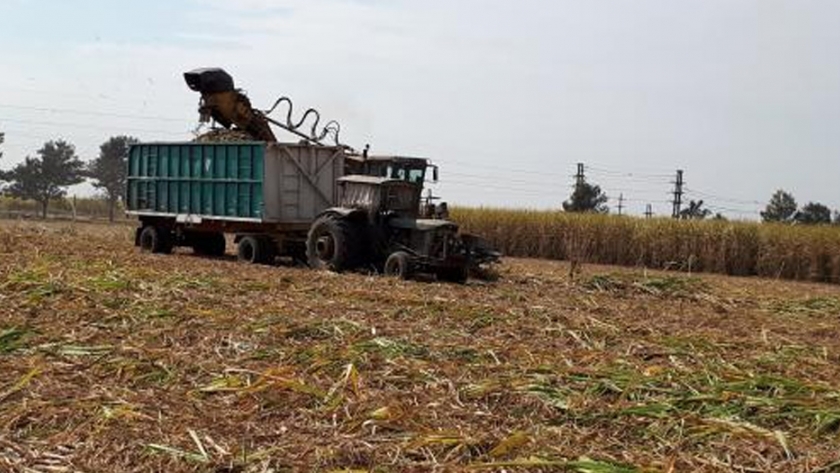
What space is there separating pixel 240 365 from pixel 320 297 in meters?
4.95

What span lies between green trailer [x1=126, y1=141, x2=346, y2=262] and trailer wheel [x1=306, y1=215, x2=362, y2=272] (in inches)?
61.7

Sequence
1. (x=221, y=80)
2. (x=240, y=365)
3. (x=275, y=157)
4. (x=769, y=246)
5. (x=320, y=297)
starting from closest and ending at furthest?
(x=240, y=365) → (x=320, y=297) → (x=275, y=157) → (x=221, y=80) → (x=769, y=246)

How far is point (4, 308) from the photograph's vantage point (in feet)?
35.4

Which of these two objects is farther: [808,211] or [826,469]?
[808,211]

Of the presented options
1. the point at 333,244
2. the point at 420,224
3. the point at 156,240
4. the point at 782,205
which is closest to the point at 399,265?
the point at 420,224

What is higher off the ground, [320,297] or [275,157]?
[275,157]

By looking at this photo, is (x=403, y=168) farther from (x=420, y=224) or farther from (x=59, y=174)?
(x=59, y=174)

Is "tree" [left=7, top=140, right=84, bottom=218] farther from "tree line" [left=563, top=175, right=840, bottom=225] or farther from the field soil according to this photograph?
the field soil

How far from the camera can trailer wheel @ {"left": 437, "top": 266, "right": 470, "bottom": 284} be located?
1792 centimetres

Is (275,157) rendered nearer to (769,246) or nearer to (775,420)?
(775,420)

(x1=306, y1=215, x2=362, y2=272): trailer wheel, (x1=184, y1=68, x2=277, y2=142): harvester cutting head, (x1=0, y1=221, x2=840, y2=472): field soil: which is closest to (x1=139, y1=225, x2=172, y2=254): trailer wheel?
(x1=184, y1=68, x2=277, y2=142): harvester cutting head

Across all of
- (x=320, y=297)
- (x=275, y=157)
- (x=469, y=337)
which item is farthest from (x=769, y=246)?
(x=469, y=337)

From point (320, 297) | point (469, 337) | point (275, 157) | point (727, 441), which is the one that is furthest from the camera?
point (275, 157)

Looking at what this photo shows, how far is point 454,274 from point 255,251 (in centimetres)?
472
